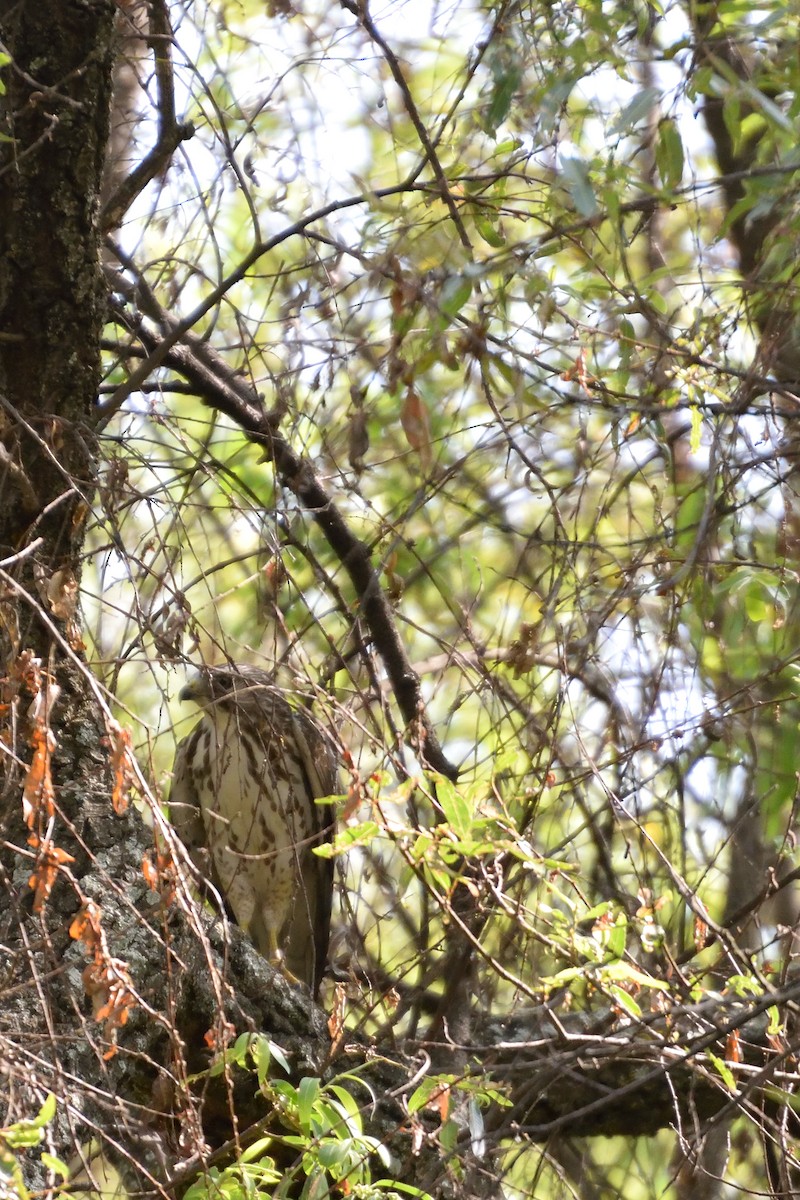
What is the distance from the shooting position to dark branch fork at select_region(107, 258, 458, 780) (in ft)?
10.3

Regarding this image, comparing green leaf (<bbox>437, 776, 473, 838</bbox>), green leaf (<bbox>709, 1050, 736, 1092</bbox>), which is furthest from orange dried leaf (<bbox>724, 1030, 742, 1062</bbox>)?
green leaf (<bbox>437, 776, 473, 838</bbox>)

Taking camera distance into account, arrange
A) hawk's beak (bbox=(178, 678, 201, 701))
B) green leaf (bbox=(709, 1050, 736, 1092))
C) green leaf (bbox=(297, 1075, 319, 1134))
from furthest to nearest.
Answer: hawk's beak (bbox=(178, 678, 201, 701)), green leaf (bbox=(709, 1050, 736, 1092)), green leaf (bbox=(297, 1075, 319, 1134))

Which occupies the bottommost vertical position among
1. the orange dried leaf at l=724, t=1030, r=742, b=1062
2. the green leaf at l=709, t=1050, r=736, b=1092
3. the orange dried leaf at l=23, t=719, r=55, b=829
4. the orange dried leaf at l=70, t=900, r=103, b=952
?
the green leaf at l=709, t=1050, r=736, b=1092

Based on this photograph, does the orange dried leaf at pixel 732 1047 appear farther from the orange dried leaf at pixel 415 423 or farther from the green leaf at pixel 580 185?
the green leaf at pixel 580 185

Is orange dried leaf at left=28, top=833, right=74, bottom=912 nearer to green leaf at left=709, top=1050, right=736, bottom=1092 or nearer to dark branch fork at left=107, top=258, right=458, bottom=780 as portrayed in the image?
green leaf at left=709, top=1050, right=736, bottom=1092

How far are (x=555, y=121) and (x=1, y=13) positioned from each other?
119cm

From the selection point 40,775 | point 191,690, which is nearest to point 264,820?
point 191,690

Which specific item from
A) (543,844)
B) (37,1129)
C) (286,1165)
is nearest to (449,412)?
(543,844)

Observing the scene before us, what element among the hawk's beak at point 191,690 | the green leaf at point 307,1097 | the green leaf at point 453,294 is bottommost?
the green leaf at point 307,1097

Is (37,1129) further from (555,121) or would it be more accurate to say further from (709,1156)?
(709,1156)

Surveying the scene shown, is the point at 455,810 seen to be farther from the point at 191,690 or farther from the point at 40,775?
the point at 191,690

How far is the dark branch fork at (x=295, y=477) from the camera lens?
3.14m

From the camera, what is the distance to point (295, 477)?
3100 millimetres

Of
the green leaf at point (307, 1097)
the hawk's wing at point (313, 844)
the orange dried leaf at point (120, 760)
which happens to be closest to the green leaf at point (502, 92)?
the orange dried leaf at point (120, 760)
